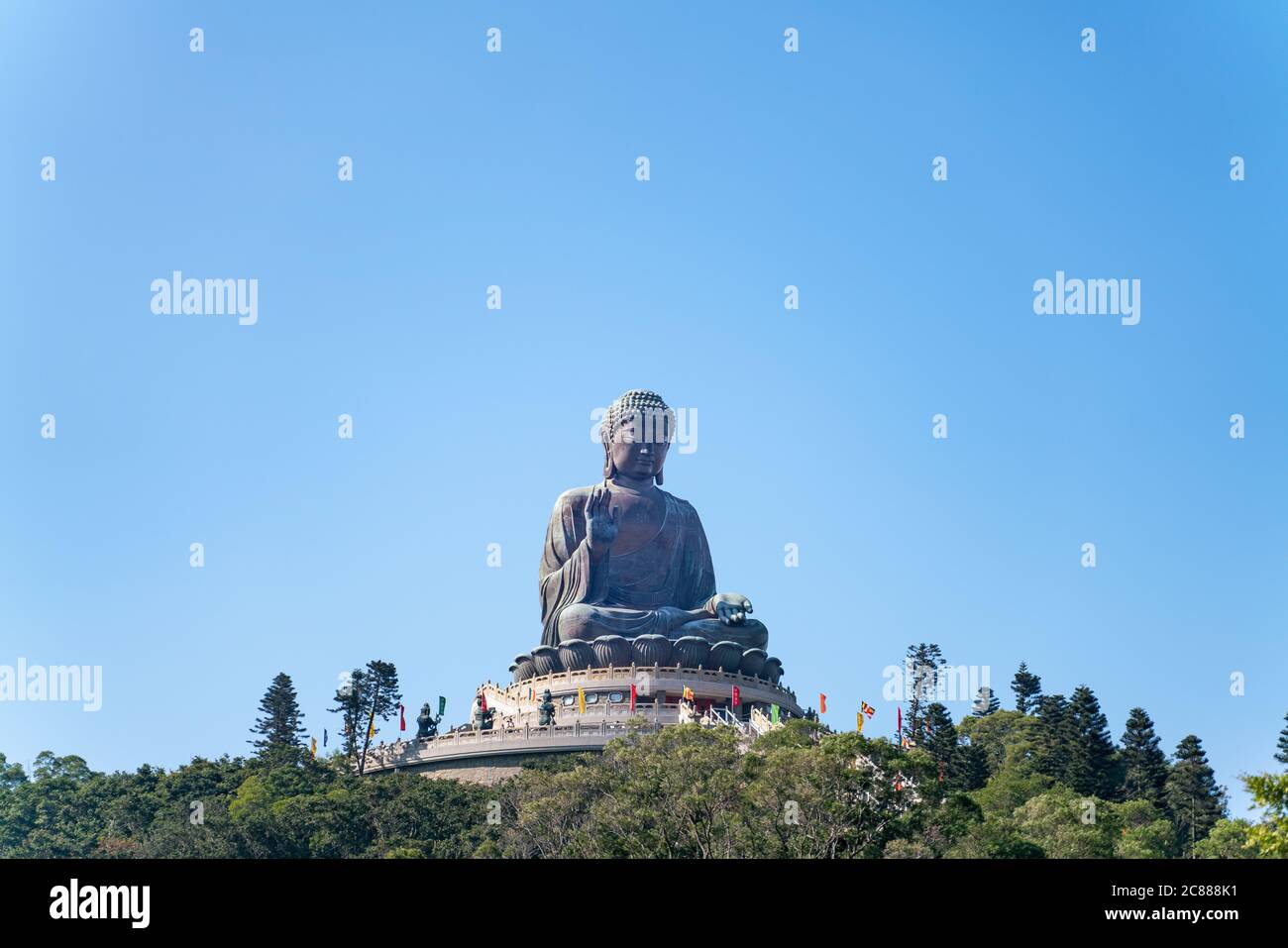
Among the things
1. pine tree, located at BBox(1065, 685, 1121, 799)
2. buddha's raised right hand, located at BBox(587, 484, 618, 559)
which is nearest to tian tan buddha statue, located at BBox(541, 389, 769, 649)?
buddha's raised right hand, located at BBox(587, 484, 618, 559)

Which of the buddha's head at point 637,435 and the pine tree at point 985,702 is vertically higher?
the buddha's head at point 637,435

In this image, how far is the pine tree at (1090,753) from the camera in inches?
1852

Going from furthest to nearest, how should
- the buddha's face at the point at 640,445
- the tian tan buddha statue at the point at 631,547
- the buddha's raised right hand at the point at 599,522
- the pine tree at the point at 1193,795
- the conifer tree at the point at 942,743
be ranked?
the buddha's face at the point at 640,445 < the buddha's raised right hand at the point at 599,522 < the tian tan buddha statue at the point at 631,547 < the conifer tree at the point at 942,743 < the pine tree at the point at 1193,795

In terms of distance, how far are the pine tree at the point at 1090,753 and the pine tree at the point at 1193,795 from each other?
5.10 ft

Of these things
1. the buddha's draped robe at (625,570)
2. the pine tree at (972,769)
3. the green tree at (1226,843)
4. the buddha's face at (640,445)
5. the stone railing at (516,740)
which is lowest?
the green tree at (1226,843)

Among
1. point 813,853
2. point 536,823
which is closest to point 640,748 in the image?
point 536,823

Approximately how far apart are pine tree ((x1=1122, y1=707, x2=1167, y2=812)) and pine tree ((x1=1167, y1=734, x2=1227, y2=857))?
30 centimetres

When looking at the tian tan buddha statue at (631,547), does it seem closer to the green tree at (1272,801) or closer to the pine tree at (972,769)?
the pine tree at (972,769)

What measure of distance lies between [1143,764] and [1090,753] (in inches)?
87.2

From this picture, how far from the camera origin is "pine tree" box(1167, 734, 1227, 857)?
44125 mm

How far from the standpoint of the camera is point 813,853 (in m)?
29.7

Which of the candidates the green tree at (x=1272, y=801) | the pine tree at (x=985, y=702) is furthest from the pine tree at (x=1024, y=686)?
the green tree at (x=1272, y=801)
